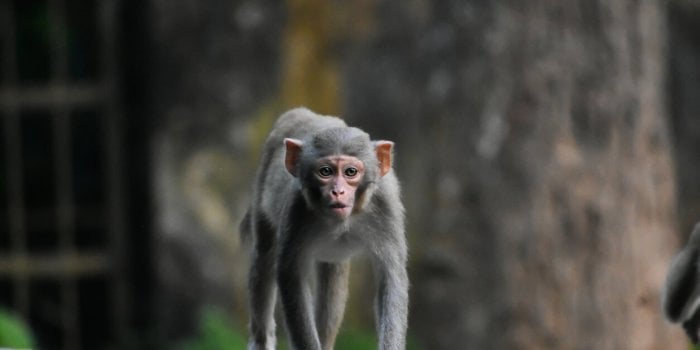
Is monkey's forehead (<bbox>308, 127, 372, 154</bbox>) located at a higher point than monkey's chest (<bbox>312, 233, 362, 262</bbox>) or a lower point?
higher

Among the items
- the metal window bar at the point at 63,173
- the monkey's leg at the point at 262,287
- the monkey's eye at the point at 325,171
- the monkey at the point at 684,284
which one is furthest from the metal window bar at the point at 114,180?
the monkey's eye at the point at 325,171

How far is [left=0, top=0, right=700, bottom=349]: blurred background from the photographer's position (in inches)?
357

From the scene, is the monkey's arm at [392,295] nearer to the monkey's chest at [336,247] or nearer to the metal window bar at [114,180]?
the monkey's chest at [336,247]

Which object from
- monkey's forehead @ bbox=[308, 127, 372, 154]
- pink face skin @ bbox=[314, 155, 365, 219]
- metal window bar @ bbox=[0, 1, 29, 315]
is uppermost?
monkey's forehead @ bbox=[308, 127, 372, 154]

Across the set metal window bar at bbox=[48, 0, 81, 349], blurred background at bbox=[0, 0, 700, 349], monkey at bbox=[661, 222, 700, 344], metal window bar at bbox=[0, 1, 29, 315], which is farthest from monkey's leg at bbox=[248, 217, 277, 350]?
metal window bar at bbox=[0, 1, 29, 315]

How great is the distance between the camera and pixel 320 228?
4.89m

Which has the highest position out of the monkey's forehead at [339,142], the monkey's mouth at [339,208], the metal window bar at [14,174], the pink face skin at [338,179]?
the monkey's forehead at [339,142]

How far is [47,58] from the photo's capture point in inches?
456

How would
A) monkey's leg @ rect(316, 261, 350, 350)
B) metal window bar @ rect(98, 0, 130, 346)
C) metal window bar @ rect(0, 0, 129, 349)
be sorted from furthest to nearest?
metal window bar @ rect(0, 0, 129, 349) → metal window bar @ rect(98, 0, 130, 346) → monkey's leg @ rect(316, 261, 350, 350)

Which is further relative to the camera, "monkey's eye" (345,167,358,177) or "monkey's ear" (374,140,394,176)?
"monkey's ear" (374,140,394,176)

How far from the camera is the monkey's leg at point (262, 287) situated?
5176 mm

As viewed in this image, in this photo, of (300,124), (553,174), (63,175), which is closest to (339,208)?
(300,124)

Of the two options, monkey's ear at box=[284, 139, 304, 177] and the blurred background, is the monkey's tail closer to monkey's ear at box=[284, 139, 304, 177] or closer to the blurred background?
monkey's ear at box=[284, 139, 304, 177]

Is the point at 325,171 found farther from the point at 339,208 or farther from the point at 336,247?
the point at 336,247
